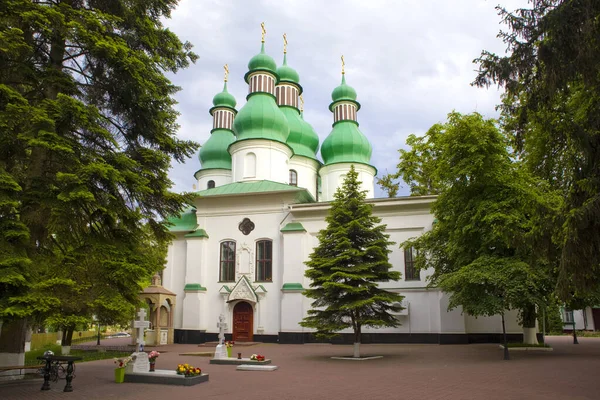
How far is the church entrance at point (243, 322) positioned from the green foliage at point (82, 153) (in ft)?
49.9

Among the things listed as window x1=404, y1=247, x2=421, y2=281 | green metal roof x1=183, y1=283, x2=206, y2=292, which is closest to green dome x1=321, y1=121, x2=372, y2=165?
window x1=404, y1=247, x2=421, y2=281

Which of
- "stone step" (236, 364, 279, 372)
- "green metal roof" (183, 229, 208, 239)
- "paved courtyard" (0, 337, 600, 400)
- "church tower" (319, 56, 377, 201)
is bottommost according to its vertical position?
"stone step" (236, 364, 279, 372)

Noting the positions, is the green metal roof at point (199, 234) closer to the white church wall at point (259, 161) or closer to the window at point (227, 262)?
the window at point (227, 262)

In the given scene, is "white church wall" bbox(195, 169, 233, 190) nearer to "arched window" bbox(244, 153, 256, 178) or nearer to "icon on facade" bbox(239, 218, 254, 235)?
"arched window" bbox(244, 153, 256, 178)

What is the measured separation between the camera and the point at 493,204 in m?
18.1

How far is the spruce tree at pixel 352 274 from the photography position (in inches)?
749

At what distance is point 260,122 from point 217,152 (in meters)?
6.92

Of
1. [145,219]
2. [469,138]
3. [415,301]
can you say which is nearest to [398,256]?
[415,301]

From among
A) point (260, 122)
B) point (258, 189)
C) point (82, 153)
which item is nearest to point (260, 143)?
point (260, 122)

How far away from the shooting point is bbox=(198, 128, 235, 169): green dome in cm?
3803

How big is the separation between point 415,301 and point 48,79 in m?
21.3

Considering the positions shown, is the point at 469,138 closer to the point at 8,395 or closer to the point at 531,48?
the point at 531,48

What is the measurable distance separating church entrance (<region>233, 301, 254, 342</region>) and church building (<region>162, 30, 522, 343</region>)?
0.19 feet

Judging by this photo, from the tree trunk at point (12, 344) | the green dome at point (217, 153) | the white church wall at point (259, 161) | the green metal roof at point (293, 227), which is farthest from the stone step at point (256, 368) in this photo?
the green dome at point (217, 153)
